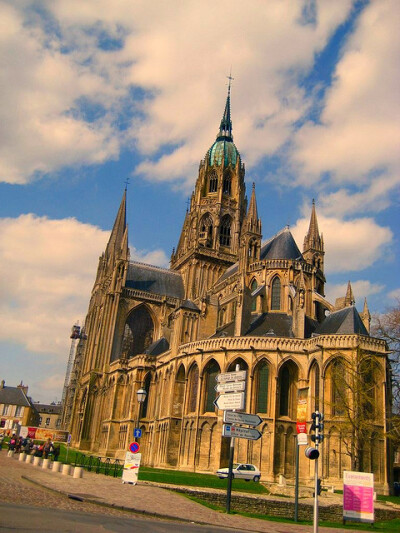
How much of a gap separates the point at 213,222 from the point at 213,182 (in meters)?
6.55

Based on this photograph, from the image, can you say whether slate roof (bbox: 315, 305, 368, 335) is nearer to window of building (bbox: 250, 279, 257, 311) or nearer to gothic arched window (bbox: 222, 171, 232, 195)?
window of building (bbox: 250, 279, 257, 311)

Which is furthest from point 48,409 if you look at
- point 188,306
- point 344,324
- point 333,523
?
point 333,523

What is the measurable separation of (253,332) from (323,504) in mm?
21635

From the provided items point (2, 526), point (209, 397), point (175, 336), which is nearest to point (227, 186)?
point (175, 336)

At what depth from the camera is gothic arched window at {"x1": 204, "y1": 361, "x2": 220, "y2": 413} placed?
40.4 metres

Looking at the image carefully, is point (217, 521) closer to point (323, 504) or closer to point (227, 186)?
point (323, 504)

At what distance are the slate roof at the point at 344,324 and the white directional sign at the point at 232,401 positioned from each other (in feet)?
68.4

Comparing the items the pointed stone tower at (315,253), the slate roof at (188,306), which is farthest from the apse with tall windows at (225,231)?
the slate roof at (188,306)

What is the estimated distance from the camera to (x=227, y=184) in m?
74.0

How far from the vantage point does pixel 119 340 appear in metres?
61.4

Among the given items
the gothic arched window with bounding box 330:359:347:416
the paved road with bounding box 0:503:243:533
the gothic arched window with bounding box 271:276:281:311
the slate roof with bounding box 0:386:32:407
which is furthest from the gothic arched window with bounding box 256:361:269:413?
the slate roof with bounding box 0:386:32:407

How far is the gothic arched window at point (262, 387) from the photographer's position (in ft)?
125

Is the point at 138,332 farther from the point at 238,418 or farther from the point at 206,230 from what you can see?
the point at 238,418

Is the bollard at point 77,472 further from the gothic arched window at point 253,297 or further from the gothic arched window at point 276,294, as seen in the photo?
the gothic arched window at point 276,294
